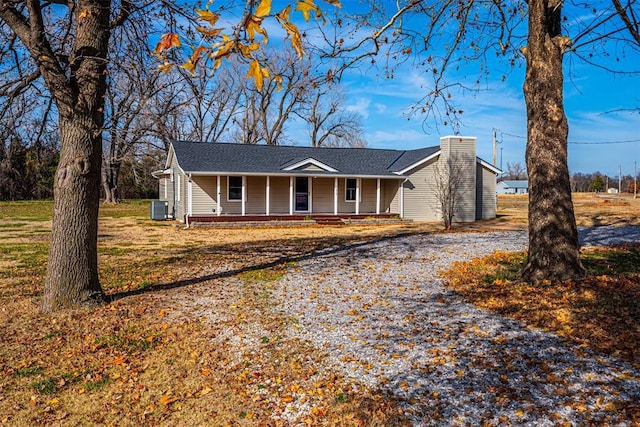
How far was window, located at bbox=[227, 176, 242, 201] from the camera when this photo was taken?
22.6 meters

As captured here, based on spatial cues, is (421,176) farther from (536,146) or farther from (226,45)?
(226,45)

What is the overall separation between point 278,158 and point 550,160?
18.2 m

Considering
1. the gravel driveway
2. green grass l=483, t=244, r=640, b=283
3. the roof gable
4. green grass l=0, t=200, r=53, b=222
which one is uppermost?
the roof gable

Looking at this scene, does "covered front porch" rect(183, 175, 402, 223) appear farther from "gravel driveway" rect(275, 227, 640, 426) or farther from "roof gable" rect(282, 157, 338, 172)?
"gravel driveway" rect(275, 227, 640, 426)

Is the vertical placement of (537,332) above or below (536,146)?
below

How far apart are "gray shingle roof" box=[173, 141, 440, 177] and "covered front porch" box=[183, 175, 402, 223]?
1.84 feet

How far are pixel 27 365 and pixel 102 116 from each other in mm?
3428

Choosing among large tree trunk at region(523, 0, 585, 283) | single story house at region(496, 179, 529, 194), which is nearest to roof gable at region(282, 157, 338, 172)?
large tree trunk at region(523, 0, 585, 283)

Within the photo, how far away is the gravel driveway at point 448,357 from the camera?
11.3 feet

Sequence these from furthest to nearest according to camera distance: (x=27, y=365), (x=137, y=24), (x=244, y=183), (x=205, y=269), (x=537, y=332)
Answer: (x=244, y=183) < (x=205, y=269) < (x=137, y=24) < (x=537, y=332) < (x=27, y=365)

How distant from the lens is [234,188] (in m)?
22.7

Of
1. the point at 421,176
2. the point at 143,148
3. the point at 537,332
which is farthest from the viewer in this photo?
the point at 421,176

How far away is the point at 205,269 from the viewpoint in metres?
9.51

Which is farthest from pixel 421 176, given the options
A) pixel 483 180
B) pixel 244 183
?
pixel 244 183
